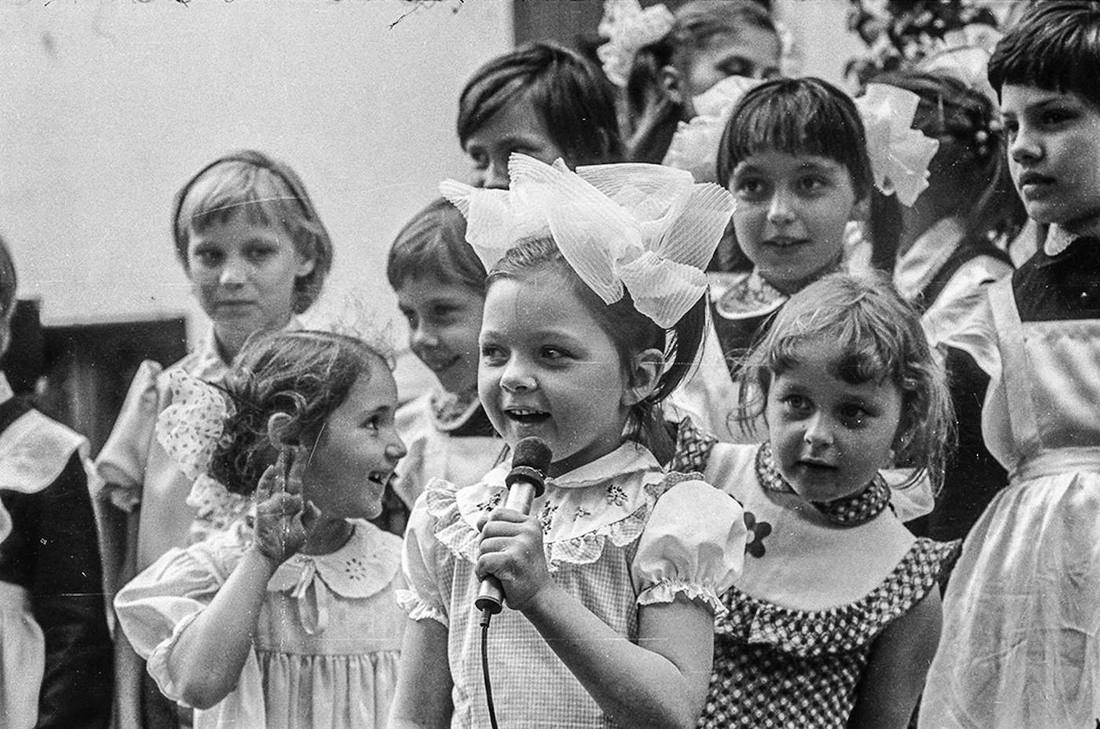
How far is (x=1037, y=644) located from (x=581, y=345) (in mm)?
745

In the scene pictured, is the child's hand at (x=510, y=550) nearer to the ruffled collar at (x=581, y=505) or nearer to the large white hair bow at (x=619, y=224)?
the ruffled collar at (x=581, y=505)

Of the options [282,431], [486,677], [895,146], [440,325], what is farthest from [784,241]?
[486,677]

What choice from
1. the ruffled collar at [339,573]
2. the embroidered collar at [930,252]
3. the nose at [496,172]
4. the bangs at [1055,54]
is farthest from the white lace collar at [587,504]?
the bangs at [1055,54]

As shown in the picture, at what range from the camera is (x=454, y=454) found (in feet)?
6.89

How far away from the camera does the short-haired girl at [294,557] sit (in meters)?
1.94

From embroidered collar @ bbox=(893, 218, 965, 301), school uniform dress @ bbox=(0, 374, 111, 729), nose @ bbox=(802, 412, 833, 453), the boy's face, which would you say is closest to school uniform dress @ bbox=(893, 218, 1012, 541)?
embroidered collar @ bbox=(893, 218, 965, 301)

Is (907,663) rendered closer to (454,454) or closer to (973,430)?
(973,430)

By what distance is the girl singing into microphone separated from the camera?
158 centimetres

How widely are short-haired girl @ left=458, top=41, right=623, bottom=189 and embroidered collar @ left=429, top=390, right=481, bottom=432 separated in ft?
0.87

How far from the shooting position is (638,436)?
5.65ft

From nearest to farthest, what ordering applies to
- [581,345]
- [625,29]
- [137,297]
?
[581,345] → [137,297] → [625,29]

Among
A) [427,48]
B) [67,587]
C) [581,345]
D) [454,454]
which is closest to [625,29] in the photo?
[427,48]

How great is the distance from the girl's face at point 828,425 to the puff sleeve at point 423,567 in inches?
15.0

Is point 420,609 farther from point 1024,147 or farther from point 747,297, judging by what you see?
point 1024,147
